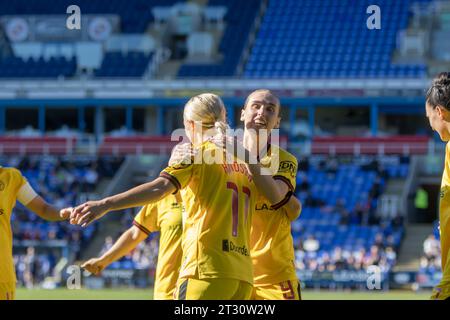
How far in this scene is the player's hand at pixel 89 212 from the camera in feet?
20.3

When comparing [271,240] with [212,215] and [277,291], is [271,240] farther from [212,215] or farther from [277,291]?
[212,215]

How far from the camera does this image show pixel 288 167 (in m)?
7.68

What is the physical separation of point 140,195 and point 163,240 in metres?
2.59

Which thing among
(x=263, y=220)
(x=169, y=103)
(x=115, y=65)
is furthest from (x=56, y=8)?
(x=263, y=220)

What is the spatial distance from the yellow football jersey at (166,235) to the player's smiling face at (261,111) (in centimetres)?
132

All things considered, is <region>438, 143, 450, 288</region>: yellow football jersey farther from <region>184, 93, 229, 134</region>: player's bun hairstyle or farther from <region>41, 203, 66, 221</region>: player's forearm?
<region>41, 203, 66, 221</region>: player's forearm

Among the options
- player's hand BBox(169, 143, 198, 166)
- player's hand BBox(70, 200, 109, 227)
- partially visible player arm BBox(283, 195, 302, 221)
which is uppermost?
player's hand BBox(169, 143, 198, 166)

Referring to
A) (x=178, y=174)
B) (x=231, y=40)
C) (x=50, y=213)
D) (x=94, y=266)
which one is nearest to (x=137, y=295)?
(x=94, y=266)

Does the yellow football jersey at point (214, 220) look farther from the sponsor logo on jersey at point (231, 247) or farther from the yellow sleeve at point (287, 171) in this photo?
the yellow sleeve at point (287, 171)

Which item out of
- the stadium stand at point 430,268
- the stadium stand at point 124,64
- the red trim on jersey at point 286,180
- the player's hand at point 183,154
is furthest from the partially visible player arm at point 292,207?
the stadium stand at point 124,64

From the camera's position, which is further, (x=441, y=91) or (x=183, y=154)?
(x=183, y=154)

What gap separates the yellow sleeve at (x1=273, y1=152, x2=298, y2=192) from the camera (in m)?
7.58

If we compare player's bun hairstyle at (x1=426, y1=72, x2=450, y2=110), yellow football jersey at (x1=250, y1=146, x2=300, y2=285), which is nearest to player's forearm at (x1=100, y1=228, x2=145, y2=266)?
Answer: yellow football jersey at (x1=250, y1=146, x2=300, y2=285)
